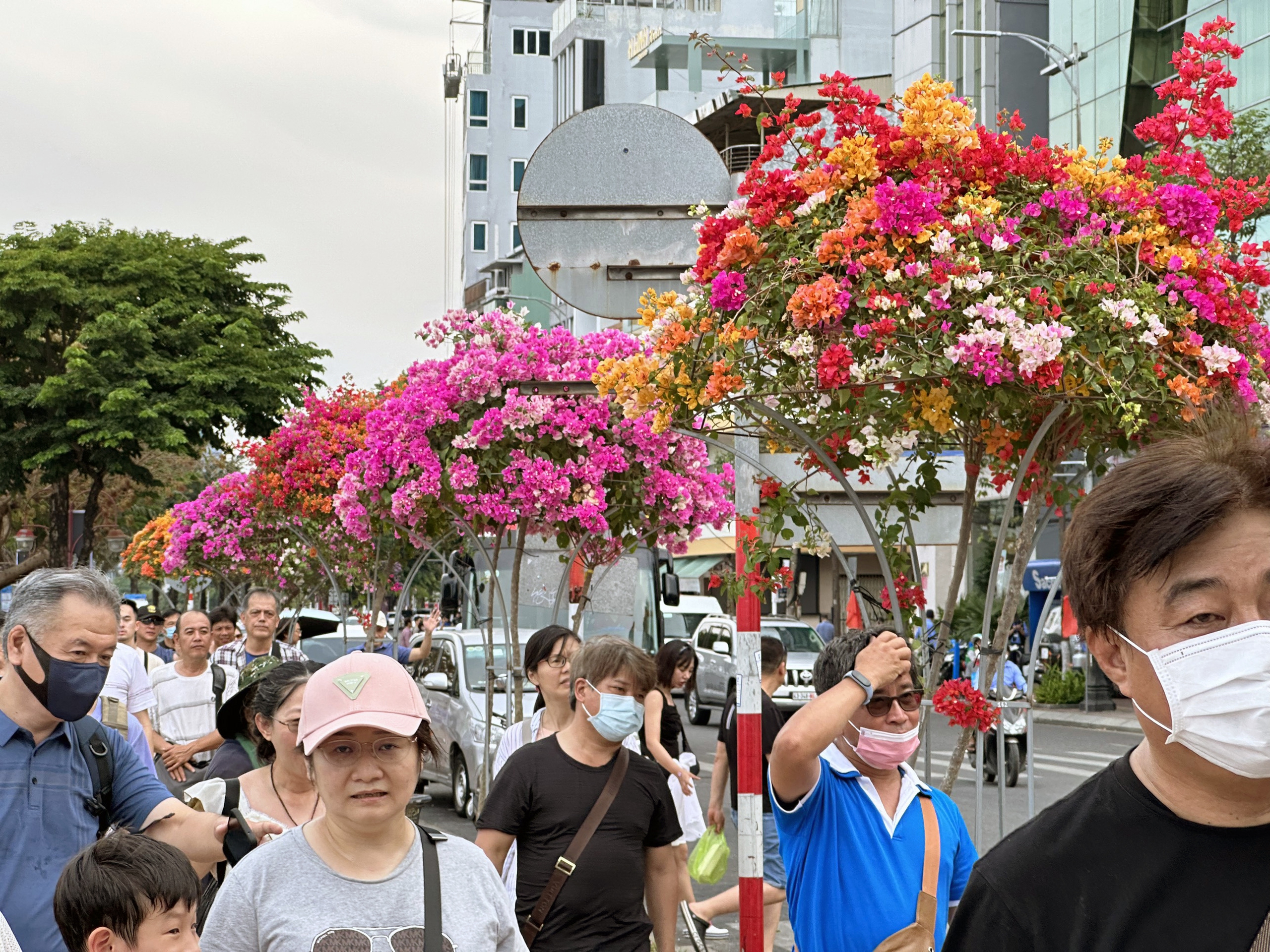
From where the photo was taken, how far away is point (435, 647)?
53.1 ft

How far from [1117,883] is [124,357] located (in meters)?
35.5

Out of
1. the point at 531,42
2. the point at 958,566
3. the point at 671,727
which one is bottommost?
the point at 671,727

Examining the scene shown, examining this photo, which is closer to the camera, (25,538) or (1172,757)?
(1172,757)

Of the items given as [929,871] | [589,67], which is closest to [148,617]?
[929,871]

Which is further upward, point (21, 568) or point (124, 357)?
point (124, 357)

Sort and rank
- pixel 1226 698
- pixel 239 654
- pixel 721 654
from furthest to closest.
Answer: pixel 721 654 < pixel 239 654 < pixel 1226 698

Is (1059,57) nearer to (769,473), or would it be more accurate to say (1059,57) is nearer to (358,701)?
(769,473)

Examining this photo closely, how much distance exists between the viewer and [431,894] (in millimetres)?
3008

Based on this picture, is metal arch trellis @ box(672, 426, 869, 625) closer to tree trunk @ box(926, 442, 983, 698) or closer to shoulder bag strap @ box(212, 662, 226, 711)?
tree trunk @ box(926, 442, 983, 698)

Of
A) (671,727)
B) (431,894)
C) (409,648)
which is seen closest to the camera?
(431,894)

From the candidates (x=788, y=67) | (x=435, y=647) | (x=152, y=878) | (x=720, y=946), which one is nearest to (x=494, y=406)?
(x=720, y=946)

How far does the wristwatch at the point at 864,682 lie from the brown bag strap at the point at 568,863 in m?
1.51

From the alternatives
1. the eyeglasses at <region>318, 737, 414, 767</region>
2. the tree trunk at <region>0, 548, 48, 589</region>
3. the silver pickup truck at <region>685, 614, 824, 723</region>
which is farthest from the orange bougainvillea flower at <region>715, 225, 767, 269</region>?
the tree trunk at <region>0, 548, 48, 589</region>

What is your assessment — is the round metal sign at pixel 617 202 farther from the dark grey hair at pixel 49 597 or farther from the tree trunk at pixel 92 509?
the tree trunk at pixel 92 509
